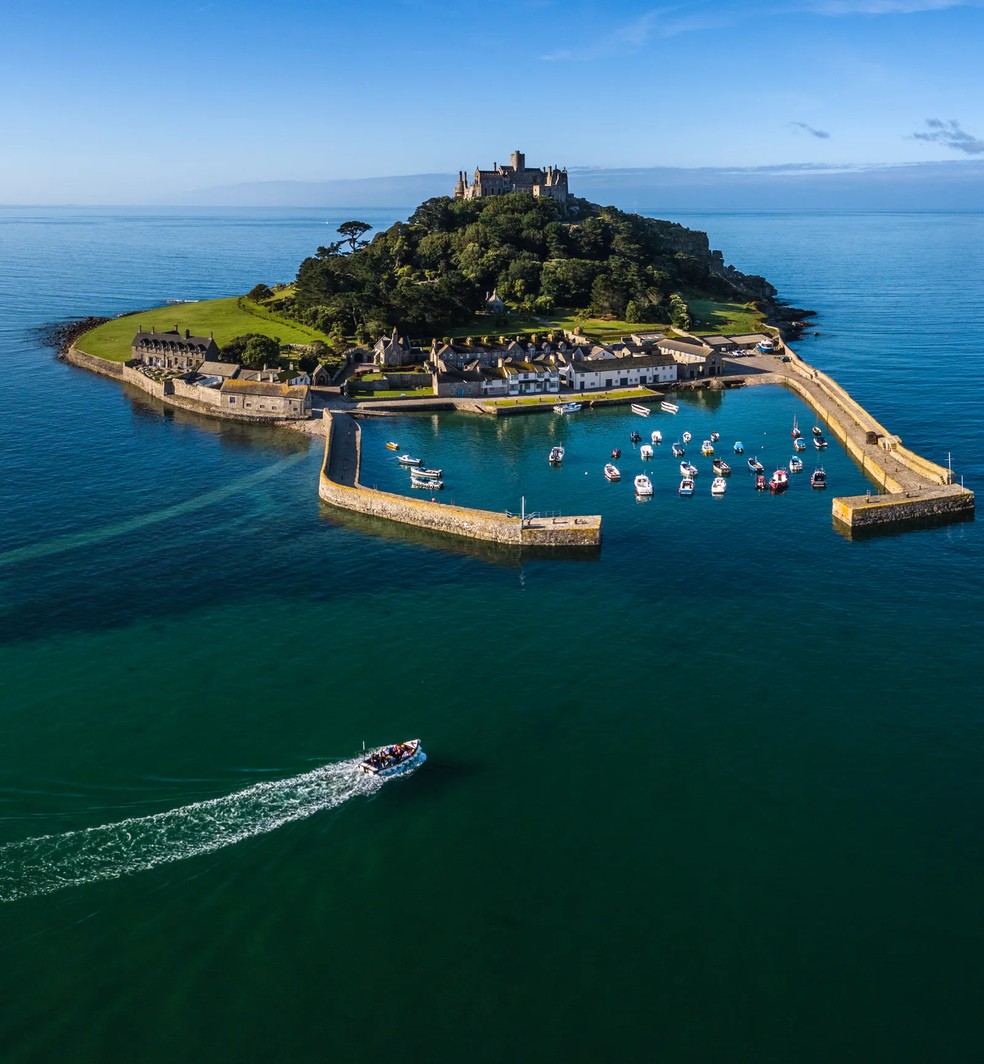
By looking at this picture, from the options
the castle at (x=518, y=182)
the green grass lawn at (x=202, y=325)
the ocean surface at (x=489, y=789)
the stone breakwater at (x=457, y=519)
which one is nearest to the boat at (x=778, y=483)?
the ocean surface at (x=489, y=789)

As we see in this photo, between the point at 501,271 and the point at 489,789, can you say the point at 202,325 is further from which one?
the point at 489,789

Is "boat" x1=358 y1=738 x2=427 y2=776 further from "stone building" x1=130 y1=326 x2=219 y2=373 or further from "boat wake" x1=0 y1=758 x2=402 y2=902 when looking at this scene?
"stone building" x1=130 y1=326 x2=219 y2=373

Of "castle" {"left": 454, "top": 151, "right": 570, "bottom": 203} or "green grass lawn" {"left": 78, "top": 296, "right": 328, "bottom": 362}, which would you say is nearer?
"green grass lawn" {"left": 78, "top": 296, "right": 328, "bottom": 362}

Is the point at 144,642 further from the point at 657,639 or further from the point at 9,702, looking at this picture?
the point at 657,639

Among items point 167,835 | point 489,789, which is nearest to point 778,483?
point 489,789

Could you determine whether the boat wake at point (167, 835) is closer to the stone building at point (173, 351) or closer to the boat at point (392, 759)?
the boat at point (392, 759)

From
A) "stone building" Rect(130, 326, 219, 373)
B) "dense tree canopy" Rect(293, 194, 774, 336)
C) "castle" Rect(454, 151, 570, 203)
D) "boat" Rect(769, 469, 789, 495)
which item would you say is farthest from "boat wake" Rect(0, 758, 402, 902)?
"castle" Rect(454, 151, 570, 203)

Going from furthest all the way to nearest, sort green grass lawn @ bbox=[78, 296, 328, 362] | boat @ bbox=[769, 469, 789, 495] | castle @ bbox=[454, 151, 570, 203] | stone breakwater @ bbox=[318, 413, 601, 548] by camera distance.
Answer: castle @ bbox=[454, 151, 570, 203] < green grass lawn @ bbox=[78, 296, 328, 362] < boat @ bbox=[769, 469, 789, 495] < stone breakwater @ bbox=[318, 413, 601, 548]
